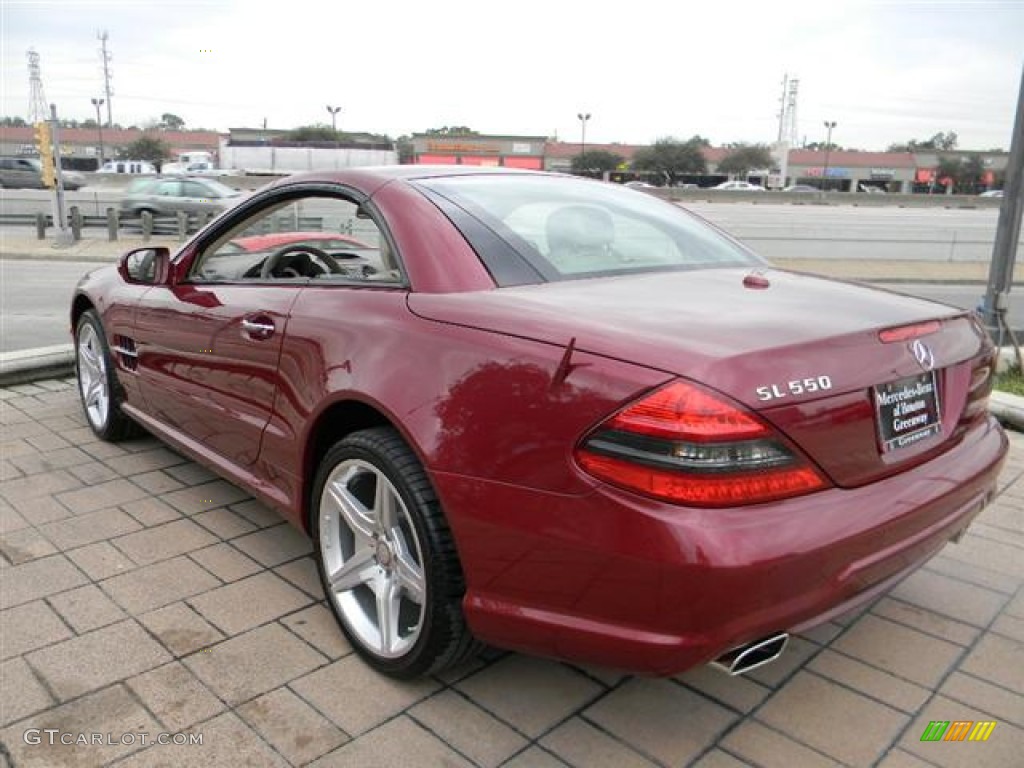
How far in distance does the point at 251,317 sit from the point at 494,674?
1512mm

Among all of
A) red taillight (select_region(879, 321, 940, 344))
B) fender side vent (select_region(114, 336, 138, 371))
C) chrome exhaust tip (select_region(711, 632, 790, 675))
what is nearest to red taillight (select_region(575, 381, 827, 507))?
chrome exhaust tip (select_region(711, 632, 790, 675))

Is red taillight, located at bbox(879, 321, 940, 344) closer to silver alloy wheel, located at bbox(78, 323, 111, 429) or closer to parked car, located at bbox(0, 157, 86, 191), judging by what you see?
silver alloy wheel, located at bbox(78, 323, 111, 429)

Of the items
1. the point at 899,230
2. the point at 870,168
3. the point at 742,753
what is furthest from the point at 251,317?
the point at 870,168

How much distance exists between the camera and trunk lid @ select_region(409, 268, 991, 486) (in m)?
1.87

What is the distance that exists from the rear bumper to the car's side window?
3.87 feet

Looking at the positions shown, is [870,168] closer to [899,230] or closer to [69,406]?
[899,230]

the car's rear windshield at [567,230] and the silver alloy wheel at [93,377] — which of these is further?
the silver alloy wheel at [93,377]

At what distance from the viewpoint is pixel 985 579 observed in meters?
3.26

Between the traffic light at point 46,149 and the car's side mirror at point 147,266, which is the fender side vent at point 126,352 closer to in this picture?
the car's side mirror at point 147,266

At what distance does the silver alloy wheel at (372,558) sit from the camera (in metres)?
2.43

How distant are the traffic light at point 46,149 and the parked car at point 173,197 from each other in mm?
3162

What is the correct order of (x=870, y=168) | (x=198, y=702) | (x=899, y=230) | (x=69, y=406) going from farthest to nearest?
(x=870, y=168), (x=899, y=230), (x=69, y=406), (x=198, y=702)

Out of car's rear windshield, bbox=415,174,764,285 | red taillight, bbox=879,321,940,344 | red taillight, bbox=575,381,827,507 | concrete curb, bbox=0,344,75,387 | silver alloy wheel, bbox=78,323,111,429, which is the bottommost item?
concrete curb, bbox=0,344,75,387

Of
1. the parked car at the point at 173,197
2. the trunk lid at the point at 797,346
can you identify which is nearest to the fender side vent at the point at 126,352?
the trunk lid at the point at 797,346
